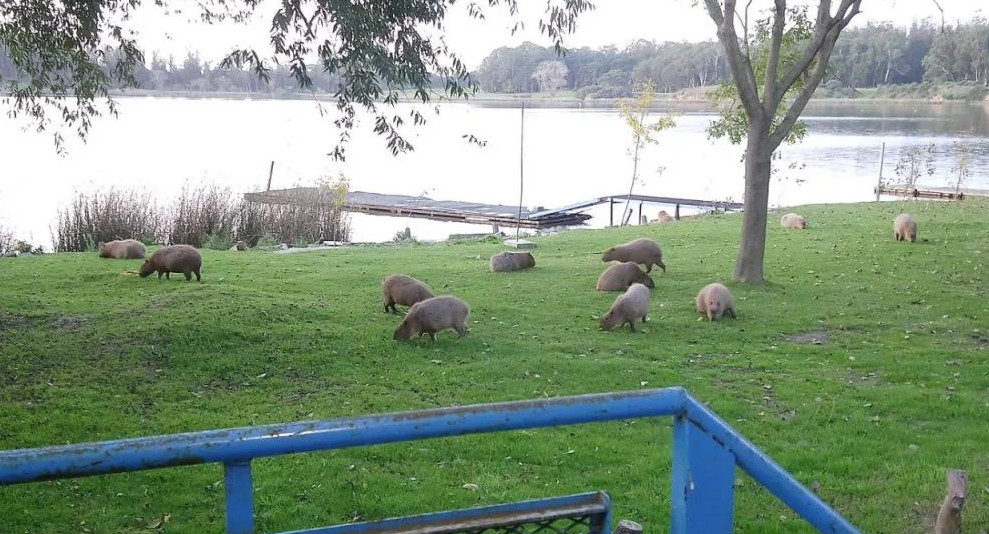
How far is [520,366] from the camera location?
8.52 m

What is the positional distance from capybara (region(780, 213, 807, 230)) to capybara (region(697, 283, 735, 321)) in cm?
1037

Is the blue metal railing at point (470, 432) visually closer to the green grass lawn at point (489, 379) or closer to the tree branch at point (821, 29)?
the green grass lawn at point (489, 379)

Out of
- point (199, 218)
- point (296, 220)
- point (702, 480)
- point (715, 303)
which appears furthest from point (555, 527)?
point (296, 220)

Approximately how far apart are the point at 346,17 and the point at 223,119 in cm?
7385

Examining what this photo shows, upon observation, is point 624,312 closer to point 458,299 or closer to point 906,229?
point 458,299

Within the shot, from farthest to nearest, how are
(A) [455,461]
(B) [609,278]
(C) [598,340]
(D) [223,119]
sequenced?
(D) [223,119]
(B) [609,278]
(C) [598,340]
(A) [455,461]

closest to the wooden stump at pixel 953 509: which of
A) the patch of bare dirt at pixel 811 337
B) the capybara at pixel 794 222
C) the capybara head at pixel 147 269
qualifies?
the patch of bare dirt at pixel 811 337

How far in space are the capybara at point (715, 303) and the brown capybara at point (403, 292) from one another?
3381 millimetres

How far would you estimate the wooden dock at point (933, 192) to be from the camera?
29.5m

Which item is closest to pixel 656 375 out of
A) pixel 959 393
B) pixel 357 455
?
pixel 959 393

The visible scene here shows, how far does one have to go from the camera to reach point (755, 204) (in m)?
12.8

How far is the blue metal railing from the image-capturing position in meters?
1.78

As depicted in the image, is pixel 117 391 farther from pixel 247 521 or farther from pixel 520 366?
pixel 247 521

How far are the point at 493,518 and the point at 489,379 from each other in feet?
19.5
